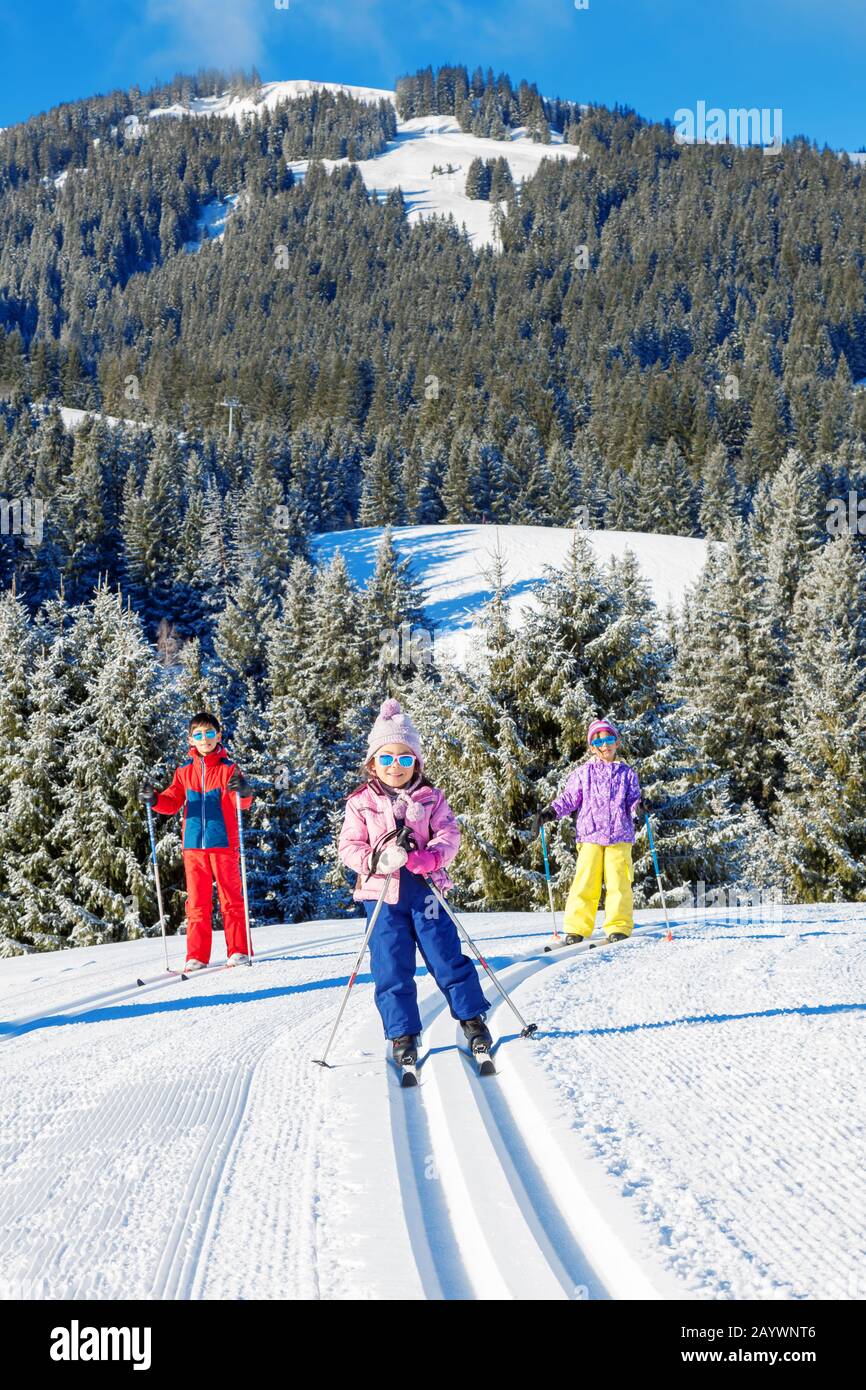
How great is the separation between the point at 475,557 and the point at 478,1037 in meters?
56.6

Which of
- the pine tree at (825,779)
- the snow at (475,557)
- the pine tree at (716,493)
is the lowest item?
the pine tree at (825,779)

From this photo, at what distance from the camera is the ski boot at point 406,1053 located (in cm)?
386

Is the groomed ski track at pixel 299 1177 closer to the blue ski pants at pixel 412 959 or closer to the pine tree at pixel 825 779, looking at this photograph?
the blue ski pants at pixel 412 959

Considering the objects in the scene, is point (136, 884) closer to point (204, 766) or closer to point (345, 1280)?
point (204, 766)

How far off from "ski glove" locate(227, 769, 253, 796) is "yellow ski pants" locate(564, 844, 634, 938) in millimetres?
2661

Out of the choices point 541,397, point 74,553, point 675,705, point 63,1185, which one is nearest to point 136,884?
point 675,705

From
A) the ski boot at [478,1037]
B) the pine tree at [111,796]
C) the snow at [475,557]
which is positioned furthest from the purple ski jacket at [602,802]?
the snow at [475,557]

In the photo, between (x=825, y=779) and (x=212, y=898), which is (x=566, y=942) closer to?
(x=212, y=898)

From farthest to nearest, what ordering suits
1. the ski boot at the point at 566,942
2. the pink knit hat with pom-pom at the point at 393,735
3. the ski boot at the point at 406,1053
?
1. the ski boot at the point at 566,942
2. the pink knit hat with pom-pom at the point at 393,735
3. the ski boot at the point at 406,1053

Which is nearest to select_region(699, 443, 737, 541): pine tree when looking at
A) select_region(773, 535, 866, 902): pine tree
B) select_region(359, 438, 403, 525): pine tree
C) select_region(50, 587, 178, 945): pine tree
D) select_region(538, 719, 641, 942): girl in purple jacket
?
select_region(359, 438, 403, 525): pine tree

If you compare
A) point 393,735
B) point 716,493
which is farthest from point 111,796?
point 716,493

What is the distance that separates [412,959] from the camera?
4.14 m

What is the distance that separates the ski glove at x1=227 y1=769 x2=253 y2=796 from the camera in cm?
716

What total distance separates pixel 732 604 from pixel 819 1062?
31.4 metres
